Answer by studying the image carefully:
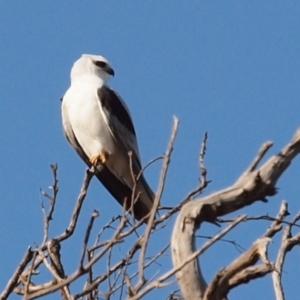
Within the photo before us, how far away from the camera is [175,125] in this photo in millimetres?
3303

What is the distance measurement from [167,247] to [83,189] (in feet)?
3.50

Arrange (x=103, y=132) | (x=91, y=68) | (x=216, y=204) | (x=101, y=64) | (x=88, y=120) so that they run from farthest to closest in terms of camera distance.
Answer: (x=101, y=64), (x=91, y=68), (x=103, y=132), (x=88, y=120), (x=216, y=204)

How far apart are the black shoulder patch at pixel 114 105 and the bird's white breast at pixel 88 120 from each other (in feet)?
0.20

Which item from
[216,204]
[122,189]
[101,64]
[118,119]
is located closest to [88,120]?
[118,119]

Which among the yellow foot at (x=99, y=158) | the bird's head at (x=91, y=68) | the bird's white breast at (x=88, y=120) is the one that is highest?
the bird's head at (x=91, y=68)

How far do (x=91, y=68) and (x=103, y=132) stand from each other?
91cm

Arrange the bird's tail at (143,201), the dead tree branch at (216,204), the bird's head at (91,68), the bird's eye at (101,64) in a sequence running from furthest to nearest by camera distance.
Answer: the bird's eye at (101,64)
the bird's head at (91,68)
the bird's tail at (143,201)
the dead tree branch at (216,204)

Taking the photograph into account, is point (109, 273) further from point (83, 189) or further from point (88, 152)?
point (88, 152)

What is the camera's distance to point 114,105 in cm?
765

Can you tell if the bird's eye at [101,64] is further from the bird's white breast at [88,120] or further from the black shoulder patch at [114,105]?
the bird's white breast at [88,120]

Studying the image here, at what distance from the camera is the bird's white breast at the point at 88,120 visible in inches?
296

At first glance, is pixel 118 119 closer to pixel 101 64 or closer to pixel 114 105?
pixel 114 105

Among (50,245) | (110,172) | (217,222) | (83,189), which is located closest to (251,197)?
(217,222)

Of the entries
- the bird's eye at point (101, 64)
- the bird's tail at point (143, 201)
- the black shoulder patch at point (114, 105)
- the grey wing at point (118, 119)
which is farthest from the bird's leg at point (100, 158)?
the bird's eye at point (101, 64)
